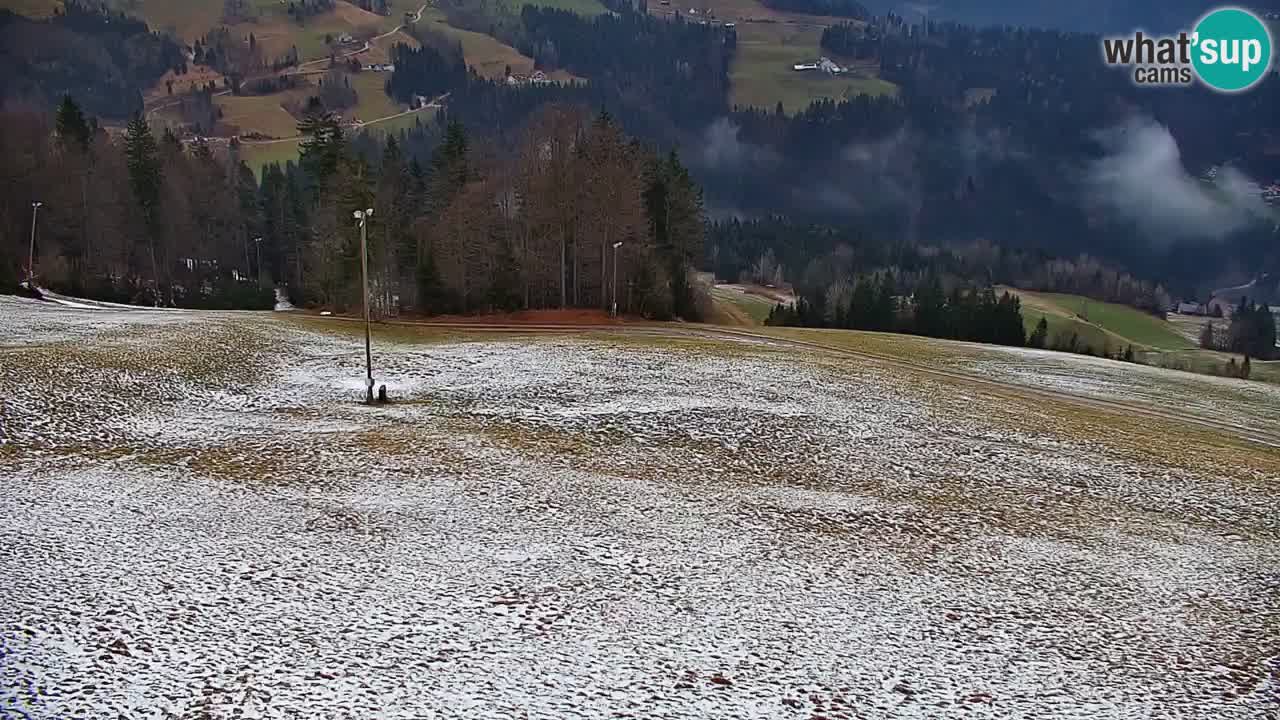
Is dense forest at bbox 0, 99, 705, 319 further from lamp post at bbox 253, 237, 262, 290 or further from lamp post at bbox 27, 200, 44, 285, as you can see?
lamp post at bbox 253, 237, 262, 290

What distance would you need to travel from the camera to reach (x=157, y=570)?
20000 millimetres

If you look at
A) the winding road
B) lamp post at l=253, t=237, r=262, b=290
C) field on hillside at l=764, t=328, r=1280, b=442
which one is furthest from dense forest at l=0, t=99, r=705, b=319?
field on hillside at l=764, t=328, r=1280, b=442

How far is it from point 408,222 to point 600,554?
9393 centimetres

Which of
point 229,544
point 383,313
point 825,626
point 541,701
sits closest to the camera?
point 541,701

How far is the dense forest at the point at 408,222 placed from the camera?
87.2m

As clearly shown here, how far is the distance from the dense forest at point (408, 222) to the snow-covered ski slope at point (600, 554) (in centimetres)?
4534

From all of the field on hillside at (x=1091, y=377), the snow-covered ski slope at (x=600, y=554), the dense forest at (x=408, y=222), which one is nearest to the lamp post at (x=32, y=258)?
the dense forest at (x=408, y=222)

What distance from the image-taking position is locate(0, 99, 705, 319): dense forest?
87.2 m

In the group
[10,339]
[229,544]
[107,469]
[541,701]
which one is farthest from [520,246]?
[541,701]

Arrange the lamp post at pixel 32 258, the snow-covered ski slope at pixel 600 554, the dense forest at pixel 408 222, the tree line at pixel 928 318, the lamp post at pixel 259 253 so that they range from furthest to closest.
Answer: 1. the tree line at pixel 928 318
2. the lamp post at pixel 259 253
3. the lamp post at pixel 32 258
4. the dense forest at pixel 408 222
5. the snow-covered ski slope at pixel 600 554

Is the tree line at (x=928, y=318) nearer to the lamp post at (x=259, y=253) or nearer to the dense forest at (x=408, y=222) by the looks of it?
the dense forest at (x=408, y=222)

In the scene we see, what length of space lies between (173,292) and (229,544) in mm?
111468

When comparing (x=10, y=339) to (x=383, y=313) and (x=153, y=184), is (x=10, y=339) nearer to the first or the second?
(x=383, y=313)

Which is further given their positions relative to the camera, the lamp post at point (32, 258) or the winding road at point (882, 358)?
Result: the lamp post at point (32, 258)
